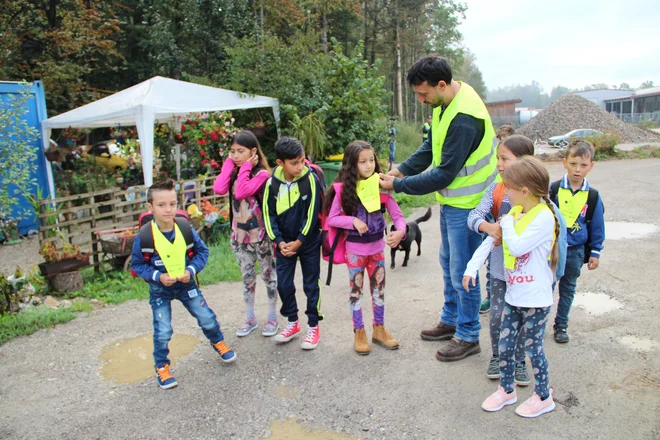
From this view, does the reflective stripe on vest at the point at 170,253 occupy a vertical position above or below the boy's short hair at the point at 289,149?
below

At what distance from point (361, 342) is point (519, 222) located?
174 centimetres

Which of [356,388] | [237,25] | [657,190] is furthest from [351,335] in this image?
[237,25]

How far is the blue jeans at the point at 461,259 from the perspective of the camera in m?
3.62

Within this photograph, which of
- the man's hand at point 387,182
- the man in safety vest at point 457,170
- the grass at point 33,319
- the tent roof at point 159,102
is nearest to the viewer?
the man in safety vest at point 457,170

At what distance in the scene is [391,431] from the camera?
9.85ft

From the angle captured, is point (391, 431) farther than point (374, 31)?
No

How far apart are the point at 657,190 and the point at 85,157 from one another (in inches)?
564

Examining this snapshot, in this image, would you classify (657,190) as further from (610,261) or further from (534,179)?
(534,179)

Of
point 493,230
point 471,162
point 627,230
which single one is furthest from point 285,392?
point 627,230

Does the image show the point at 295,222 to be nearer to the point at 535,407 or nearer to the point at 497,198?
the point at 497,198

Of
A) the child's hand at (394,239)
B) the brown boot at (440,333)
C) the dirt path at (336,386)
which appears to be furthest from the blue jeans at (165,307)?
the brown boot at (440,333)

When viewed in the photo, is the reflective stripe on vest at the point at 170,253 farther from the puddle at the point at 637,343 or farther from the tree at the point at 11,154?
the tree at the point at 11,154

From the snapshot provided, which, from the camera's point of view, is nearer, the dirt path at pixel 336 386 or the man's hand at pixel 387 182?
the dirt path at pixel 336 386

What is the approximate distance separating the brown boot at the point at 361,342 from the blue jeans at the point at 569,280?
159 centimetres
